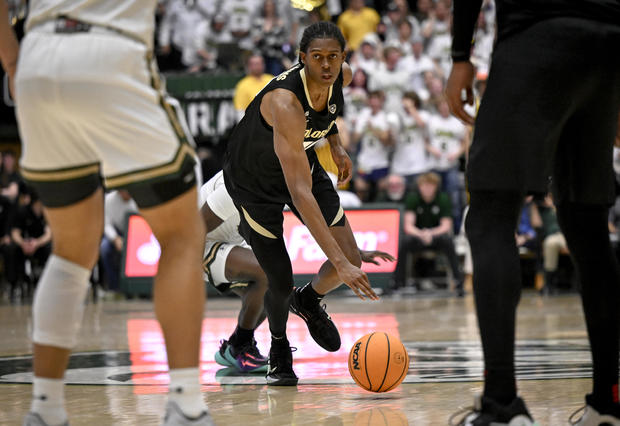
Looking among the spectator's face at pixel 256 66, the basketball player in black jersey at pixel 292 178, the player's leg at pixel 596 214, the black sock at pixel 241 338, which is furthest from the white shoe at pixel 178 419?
the spectator's face at pixel 256 66

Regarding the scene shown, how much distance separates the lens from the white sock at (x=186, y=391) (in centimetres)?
276

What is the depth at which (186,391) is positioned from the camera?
2781 millimetres

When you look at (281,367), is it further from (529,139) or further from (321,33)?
(529,139)

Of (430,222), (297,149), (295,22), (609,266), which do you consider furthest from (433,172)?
(609,266)

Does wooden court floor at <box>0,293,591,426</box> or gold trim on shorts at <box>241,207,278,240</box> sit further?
gold trim on shorts at <box>241,207,278,240</box>

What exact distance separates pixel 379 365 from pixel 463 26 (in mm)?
1770

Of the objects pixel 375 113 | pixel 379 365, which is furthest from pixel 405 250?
pixel 379 365

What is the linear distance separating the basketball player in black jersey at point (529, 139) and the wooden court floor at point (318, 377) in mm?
569

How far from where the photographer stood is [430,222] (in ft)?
42.9

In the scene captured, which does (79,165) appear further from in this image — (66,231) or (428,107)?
(428,107)

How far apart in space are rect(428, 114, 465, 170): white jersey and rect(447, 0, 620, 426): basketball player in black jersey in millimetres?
→ 10879

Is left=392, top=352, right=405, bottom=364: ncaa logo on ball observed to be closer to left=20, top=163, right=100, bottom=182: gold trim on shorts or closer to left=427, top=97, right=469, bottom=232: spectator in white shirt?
left=20, top=163, right=100, bottom=182: gold trim on shorts

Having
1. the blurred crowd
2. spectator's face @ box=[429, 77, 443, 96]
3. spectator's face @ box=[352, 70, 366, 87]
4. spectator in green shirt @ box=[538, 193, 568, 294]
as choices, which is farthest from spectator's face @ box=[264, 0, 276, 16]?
spectator in green shirt @ box=[538, 193, 568, 294]

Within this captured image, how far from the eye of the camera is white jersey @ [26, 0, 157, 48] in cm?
286
